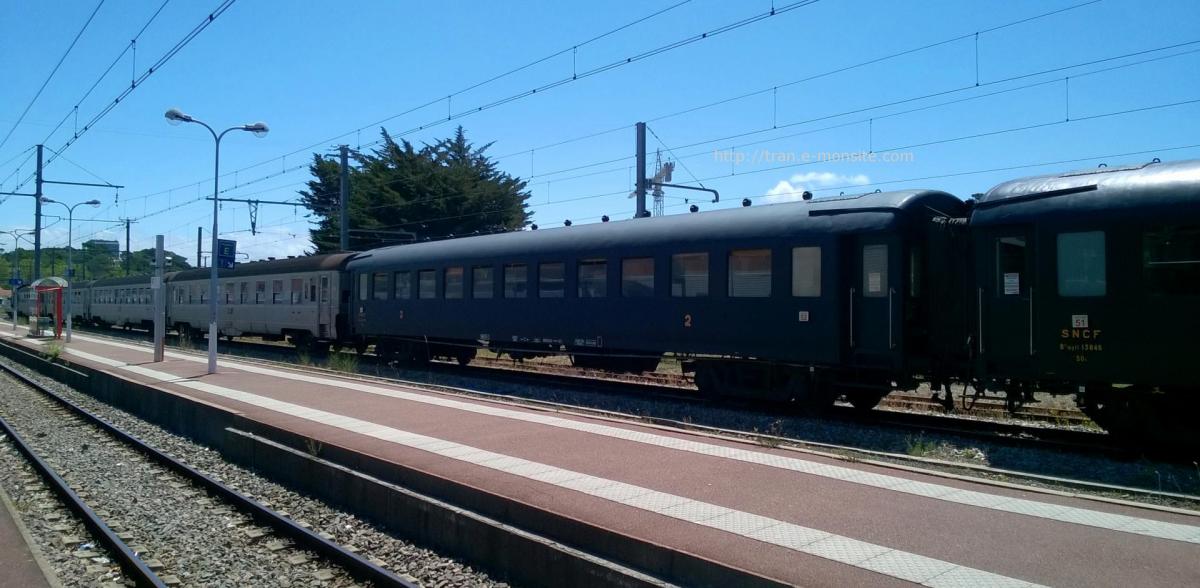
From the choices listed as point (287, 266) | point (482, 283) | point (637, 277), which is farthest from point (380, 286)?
point (637, 277)

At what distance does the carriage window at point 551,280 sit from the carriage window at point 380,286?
6.49 m

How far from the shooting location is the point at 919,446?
29.6 feet

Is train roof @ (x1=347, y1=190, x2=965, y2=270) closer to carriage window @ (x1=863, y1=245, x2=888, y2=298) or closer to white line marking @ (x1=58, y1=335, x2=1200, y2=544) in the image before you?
carriage window @ (x1=863, y1=245, x2=888, y2=298)

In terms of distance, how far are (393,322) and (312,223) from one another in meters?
27.4

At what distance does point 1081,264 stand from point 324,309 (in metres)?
19.7

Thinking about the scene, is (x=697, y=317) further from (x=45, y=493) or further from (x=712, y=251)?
(x=45, y=493)

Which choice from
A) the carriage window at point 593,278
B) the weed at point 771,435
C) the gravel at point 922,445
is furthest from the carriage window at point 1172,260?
the carriage window at point 593,278

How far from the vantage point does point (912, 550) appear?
5.32 meters

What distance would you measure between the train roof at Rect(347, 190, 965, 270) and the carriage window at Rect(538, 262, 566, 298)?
1.02 ft

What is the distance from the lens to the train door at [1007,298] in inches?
372

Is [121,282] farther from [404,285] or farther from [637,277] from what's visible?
[637,277]

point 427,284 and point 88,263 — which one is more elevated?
point 88,263

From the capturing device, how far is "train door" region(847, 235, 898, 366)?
35.3 feet

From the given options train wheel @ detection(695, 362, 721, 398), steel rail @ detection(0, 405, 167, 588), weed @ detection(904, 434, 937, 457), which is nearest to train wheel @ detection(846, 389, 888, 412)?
weed @ detection(904, 434, 937, 457)
